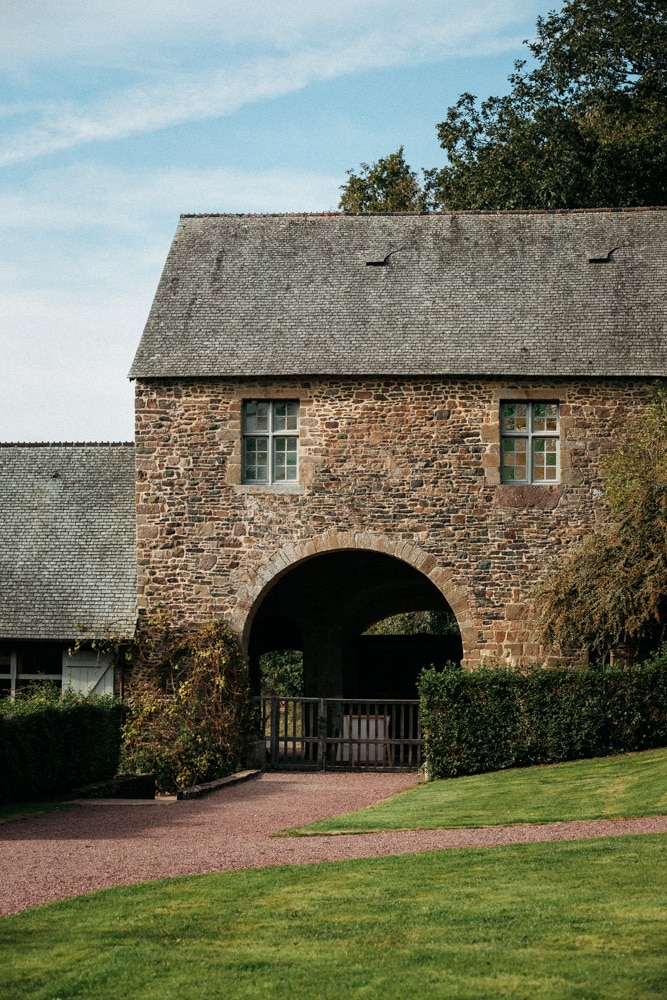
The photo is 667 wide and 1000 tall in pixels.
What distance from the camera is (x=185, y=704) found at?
20109 mm

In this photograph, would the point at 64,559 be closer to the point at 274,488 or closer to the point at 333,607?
the point at 274,488

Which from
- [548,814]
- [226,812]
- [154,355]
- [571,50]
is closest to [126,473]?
[154,355]

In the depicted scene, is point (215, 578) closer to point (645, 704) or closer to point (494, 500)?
point (494, 500)

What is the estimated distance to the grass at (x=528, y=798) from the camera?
13.1 metres

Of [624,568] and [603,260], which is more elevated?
[603,260]

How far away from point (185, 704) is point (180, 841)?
7781mm

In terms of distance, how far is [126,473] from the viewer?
23453mm

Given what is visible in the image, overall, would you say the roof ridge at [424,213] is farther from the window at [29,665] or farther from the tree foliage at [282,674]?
the tree foliage at [282,674]

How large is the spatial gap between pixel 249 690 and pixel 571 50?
64.2ft

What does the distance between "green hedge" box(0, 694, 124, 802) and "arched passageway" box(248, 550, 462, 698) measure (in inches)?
300

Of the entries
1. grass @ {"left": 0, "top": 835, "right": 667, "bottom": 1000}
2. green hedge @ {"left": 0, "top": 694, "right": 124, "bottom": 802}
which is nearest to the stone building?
green hedge @ {"left": 0, "top": 694, "right": 124, "bottom": 802}

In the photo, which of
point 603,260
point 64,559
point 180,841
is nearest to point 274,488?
point 64,559

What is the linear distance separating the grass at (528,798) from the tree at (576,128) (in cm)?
1624

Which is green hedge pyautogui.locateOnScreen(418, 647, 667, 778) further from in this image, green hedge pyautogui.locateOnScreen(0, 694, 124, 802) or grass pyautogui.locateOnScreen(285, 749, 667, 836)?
green hedge pyautogui.locateOnScreen(0, 694, 124, 802)
